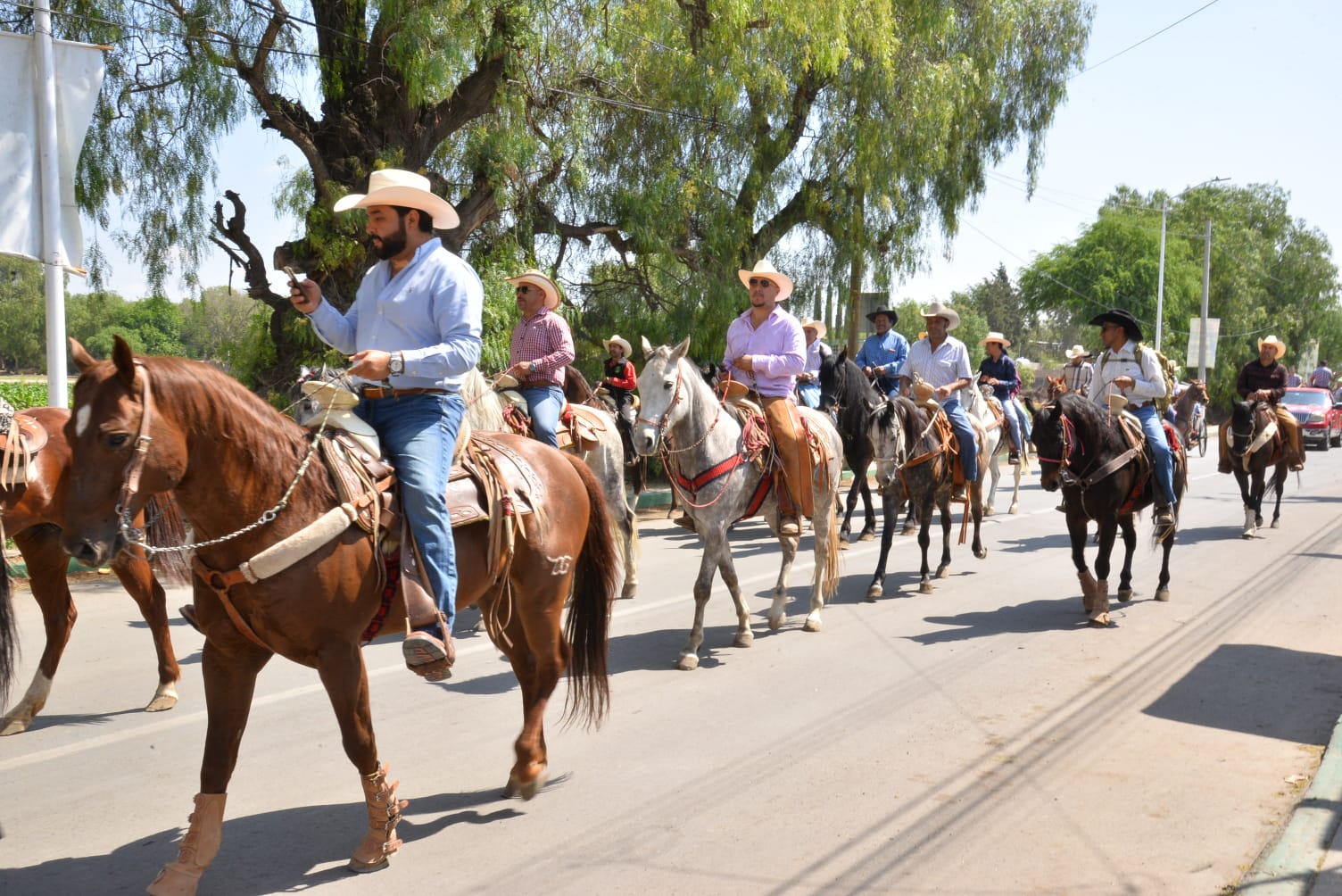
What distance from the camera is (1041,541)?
44.2ft

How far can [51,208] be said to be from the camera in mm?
10391

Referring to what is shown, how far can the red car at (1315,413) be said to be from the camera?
109 feet

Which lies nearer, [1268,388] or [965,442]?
[965,442]

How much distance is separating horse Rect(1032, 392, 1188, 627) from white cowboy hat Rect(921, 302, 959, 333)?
2063mm

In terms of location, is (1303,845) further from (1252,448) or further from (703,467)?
(1252,448)

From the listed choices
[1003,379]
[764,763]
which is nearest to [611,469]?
[764,763]

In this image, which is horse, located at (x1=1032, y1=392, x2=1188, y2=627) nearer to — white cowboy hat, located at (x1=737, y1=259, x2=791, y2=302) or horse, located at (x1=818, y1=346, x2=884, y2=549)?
horse, located at (x1=818, y1=346, x2=884, y2=549)

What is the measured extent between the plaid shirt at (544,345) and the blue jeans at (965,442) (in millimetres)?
4274

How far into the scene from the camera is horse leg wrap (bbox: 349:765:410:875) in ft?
13.7

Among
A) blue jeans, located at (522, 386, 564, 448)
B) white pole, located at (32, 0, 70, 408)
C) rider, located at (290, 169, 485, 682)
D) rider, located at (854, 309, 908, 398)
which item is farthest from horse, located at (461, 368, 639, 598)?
rider, located at (854, 309, 908, 398)

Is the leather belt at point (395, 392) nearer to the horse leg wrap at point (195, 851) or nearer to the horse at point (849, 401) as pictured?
the horse leg wrap at point (195, 851)

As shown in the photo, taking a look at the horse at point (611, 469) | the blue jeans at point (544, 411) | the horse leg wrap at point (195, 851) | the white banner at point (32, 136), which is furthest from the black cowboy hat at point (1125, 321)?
the white banner at point (32, 136)

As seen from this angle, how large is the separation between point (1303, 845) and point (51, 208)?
440 inches

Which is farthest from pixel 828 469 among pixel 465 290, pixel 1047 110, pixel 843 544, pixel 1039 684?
pixel 1047 110
